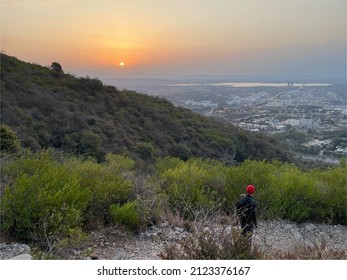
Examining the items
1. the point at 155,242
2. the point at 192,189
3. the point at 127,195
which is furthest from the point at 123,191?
the point at 192,189

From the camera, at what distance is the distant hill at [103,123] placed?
763 inches

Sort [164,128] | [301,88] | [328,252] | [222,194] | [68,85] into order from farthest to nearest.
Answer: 1. [68,85]
2. [164,128]
3. [301,88]
4. [222,194]
5. [328,252]

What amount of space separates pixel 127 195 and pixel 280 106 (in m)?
19.5

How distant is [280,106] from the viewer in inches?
976

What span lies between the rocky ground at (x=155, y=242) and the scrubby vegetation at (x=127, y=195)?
0.25 meters

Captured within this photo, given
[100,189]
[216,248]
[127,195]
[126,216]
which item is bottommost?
[126,216]

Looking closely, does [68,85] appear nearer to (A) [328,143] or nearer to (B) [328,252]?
(A) [328,143]

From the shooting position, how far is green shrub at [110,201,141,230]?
6711 millimetres

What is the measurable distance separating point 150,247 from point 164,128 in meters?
20.8

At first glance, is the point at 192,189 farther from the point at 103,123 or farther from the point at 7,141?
the point at 103,123

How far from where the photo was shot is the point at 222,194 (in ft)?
28.7

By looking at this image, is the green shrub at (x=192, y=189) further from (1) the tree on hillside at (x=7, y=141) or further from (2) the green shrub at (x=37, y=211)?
(1) the tree on hillside at (x=7, y=141)

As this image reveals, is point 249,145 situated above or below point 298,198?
below

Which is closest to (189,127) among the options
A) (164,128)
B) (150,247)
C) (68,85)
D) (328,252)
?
(164,128)
